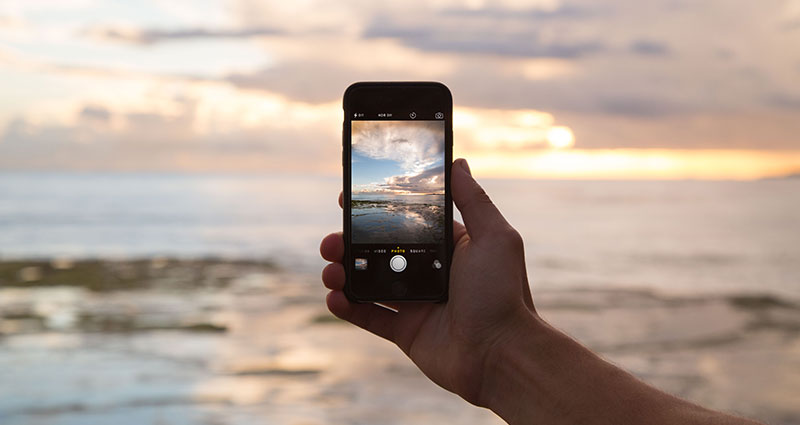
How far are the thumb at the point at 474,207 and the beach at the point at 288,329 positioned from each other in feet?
8.43

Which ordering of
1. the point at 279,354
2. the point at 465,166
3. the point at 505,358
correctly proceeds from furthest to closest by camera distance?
the point at 279,354, the point at 465,166, the point at 505,358

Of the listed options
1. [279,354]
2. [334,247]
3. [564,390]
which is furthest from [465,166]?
[279,354]

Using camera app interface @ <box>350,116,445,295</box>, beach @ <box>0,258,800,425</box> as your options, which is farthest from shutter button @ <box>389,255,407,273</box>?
beach @ <box>0,258,800,425</box>

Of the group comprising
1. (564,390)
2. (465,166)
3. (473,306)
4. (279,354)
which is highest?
(465,166)

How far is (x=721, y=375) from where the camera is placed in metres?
8.63

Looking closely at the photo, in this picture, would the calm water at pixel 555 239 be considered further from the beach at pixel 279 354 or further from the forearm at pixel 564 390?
the forearm at pixel 564 390

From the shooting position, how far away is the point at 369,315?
272 centimetres

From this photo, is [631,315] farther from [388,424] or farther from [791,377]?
[388,424]

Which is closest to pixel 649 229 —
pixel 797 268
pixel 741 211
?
pixel 797 268

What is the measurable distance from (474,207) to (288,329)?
347 inches

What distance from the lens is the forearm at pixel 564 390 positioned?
6.08 feet

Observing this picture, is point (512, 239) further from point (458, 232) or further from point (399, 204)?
point (399, 204)

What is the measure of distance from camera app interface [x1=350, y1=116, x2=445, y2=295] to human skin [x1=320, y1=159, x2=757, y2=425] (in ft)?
0.34

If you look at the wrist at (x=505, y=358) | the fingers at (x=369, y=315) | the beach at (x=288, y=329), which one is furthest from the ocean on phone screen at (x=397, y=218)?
the beach at (x=288, y=329)
